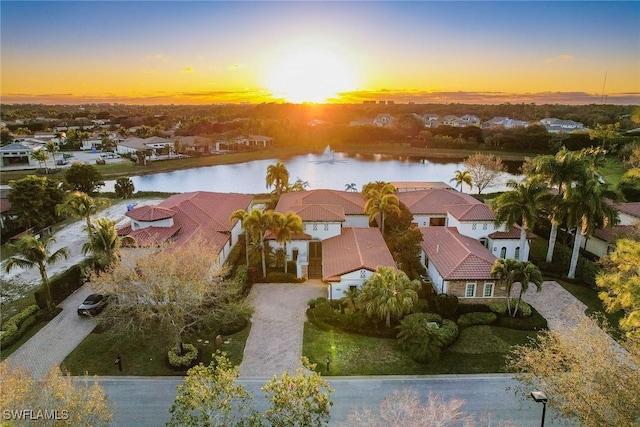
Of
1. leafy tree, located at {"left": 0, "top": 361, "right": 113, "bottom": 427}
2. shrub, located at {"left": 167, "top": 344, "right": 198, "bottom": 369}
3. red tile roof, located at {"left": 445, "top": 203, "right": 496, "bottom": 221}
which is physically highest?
leafy tree, located at {"left": 0, "top": 361, "right": 113, "bottom": 427}

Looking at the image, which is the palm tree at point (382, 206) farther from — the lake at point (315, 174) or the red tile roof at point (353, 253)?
the lake at point (315, 174)

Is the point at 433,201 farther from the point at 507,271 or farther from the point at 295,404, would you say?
the point at 295,404

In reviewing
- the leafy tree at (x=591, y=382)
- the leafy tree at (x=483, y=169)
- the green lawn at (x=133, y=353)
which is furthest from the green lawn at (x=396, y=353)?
the leafy tree at (x=483, y=169)

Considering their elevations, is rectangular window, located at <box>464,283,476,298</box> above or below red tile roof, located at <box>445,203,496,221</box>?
below

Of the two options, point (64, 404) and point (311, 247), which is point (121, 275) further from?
point (311, 247)

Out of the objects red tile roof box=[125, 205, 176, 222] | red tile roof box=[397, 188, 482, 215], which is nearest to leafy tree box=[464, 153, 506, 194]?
red tile roof box=[397, 188, 482, 215]

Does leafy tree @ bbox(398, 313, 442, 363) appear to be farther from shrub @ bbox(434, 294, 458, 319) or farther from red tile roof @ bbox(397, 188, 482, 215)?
red tile roof @ bbox(397, 188, 482, 215)

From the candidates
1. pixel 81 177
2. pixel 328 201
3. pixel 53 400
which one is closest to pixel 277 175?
pixel 328 201
